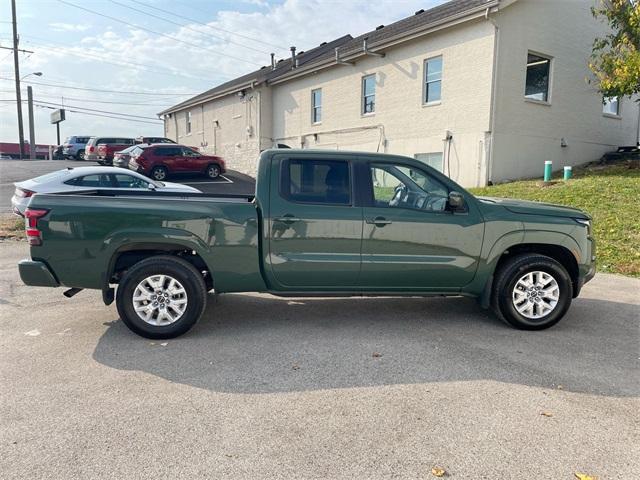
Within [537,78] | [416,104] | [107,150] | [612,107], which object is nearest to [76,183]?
[416,104]

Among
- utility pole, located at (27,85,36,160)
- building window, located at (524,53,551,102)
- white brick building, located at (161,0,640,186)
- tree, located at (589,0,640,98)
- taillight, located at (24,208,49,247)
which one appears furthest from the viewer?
utility pole, located at (27,85,36,160)

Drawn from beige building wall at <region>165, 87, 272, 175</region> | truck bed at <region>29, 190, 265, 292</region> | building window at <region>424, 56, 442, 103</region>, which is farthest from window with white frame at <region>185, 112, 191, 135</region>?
truck bed at <region>29, 190, 265, 292</region>

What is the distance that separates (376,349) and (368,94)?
16816 mm

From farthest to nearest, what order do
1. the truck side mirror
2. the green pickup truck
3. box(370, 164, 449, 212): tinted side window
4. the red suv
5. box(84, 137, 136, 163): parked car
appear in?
box(84, 137, 136, 163): parked car < the red suv < box(370, 164, 449, 212): tinted side window < the truck side mirror < the green pickup truck

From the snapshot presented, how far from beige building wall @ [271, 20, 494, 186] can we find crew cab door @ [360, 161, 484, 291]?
11.0 metres

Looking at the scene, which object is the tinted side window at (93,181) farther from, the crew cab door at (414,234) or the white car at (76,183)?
the crew cab door at (414,234)

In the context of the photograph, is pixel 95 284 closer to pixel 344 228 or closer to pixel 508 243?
pixel 344 228

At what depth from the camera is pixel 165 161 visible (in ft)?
68.3

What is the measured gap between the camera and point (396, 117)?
704 inches

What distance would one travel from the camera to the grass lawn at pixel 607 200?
8.03 metres

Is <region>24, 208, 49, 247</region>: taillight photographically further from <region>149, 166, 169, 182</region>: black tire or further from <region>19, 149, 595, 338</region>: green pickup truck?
<region>149, 166, 169, 182</region>: black tire

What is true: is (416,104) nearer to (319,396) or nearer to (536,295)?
(536,295)

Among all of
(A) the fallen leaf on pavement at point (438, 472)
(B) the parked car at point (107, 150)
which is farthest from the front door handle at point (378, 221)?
(B) the parked car at point (107, 150)

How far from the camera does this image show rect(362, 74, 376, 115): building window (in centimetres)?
1911
